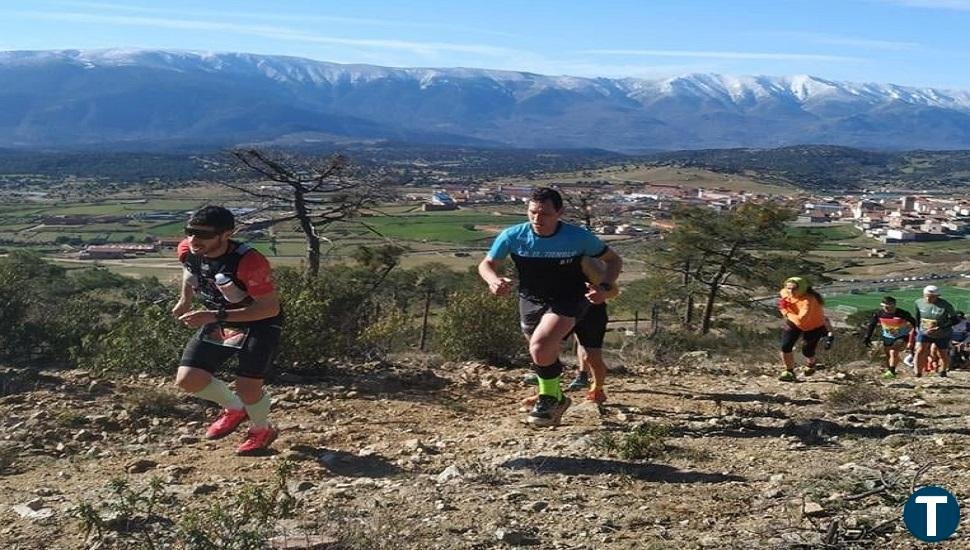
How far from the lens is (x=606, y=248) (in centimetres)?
546

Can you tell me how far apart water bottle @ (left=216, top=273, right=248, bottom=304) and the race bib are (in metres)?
0.26

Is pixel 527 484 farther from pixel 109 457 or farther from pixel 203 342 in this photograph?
pixel 109 457

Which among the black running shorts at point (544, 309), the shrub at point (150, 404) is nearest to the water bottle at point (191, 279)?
the shrub at point (150, 404)

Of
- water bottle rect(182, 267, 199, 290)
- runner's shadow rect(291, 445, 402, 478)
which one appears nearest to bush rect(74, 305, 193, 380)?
water bottle rect(182, 267, 199, 290)

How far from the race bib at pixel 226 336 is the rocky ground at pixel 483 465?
26.4 inches

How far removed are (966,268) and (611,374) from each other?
184ft

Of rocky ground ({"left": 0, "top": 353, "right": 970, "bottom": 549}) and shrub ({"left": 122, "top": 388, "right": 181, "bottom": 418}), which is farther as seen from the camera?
shrub ({"left": 122, "top": 388, "right": 181, "bottom": 418})

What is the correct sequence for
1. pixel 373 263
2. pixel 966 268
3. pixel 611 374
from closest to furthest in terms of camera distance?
1. pixel 611 374
2. pixel 373 263
3. pixel 966 268

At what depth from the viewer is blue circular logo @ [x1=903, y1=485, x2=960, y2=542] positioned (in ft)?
11.6

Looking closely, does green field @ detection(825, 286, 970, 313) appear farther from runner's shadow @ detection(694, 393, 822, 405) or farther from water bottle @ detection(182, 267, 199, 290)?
water bottle @ detection(182, 267, 199, 290)

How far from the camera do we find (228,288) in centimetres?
491

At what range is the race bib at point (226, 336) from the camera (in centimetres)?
509

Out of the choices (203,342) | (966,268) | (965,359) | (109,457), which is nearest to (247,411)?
(203,342)

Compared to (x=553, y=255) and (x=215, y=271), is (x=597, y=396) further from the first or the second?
(x=215, y=271)
